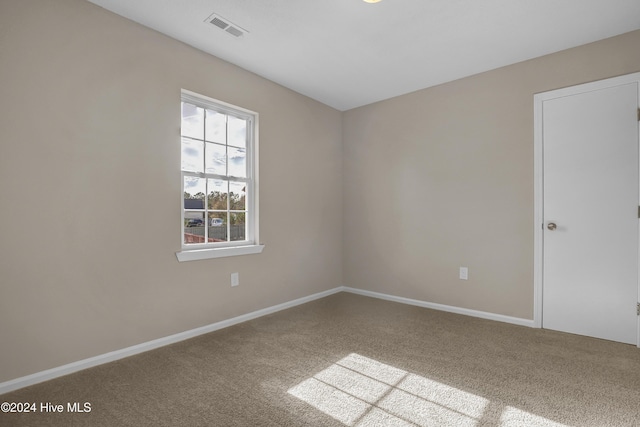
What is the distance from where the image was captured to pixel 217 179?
3.19 m

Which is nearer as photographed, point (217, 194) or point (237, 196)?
point (217, 194)

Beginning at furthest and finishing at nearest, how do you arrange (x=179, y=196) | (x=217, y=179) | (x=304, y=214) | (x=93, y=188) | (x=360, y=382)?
(x=304, y=214), (x=217, y=179), (x=179, y=196), (x=93, y=188), (x=360, y=382)

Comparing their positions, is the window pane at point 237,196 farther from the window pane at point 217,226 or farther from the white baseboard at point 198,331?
the white baseboard at point 198,331

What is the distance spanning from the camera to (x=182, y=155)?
2936 mm

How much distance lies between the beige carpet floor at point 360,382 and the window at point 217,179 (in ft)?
2.72

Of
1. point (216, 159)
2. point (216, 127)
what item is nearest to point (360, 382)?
Answer: point (216, 159)

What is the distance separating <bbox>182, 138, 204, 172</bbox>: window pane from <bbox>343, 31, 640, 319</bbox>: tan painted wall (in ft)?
7.07

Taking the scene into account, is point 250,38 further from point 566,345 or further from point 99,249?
point 566,345

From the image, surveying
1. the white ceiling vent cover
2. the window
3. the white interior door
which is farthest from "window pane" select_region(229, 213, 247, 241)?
the white interior door

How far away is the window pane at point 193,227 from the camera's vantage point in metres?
2.97

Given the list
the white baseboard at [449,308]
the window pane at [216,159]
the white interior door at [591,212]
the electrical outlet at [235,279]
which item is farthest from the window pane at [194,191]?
the white interior door at [591,212]

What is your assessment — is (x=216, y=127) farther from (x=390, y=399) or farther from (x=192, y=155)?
(x=390, y=399)

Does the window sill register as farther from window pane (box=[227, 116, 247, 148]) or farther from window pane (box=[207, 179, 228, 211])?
window pane (box=[227, 116, 247, 148])

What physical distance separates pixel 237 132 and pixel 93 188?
147cm
